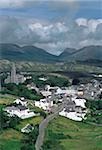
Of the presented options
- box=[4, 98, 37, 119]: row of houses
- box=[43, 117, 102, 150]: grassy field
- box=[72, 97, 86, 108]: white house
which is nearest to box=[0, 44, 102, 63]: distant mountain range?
box=[72, 97, 86, 108]: white house

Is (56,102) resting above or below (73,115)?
above

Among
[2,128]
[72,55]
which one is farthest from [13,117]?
[72,55]

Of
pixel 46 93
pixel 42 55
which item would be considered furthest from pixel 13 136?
pixel 42 55

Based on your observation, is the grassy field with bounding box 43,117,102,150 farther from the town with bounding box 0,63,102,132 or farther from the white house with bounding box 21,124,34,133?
the town with bounding box 0,63,102,132

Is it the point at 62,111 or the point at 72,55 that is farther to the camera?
the point at 72,55

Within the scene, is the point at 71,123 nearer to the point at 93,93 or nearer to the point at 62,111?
the point at 62,111

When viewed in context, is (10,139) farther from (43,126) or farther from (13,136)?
(43,126)
